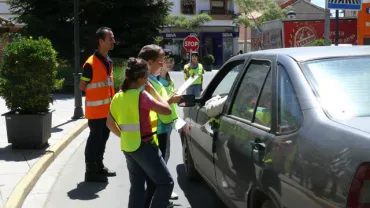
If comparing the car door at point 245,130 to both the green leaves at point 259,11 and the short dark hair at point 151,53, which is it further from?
the green leaves at point 259,11

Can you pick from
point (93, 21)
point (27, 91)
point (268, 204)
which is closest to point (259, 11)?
point (93, 21)

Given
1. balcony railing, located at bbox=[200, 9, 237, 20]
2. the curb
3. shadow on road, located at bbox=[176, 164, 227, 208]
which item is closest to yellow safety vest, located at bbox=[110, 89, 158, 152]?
shadow on road, located at bbox=[176, 164, 227, 208]

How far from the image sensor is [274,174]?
9.70ft

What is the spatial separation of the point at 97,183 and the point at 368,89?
4017mm

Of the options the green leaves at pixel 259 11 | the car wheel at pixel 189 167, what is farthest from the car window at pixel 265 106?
the green leaves at pixel 259 11

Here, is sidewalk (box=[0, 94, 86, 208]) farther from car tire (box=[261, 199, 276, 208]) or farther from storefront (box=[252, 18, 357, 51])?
storefront (box=[252, 18, 357, 51])

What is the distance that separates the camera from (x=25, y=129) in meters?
7.34

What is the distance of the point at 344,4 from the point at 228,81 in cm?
517

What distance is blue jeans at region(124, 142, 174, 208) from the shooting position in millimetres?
3963

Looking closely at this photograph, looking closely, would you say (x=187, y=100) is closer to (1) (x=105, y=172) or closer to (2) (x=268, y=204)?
(2) (x=268, y=204)

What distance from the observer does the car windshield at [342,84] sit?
2812 mm

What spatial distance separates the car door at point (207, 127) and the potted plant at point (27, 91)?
307 cm

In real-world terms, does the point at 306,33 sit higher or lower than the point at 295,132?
higher

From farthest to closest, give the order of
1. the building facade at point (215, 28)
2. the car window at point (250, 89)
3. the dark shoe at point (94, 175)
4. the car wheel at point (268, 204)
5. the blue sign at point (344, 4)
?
1. the building facade at point (215, 28)
2. the blue sign at point (344, 4)
3. the dark shoe at point (94, 175)
4. the car window at point (250, 89)
5. the car wheel at point (268, 204)
